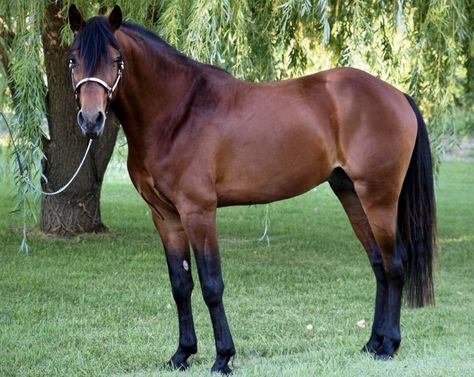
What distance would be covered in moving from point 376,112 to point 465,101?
24.3 ft

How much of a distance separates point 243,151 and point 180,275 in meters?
0.80

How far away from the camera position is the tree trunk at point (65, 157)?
9.66 m

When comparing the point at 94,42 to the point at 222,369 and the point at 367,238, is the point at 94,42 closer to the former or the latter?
the point at 222,369

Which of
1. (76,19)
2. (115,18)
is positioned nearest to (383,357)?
(115,18)

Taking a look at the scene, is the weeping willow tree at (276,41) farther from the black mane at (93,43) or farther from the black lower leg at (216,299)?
the black lower leg at (216,299)

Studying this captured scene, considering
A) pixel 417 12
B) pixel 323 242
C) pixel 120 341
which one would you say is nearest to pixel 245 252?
pixel 323 242

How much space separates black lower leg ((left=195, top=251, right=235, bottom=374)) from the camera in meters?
4.65

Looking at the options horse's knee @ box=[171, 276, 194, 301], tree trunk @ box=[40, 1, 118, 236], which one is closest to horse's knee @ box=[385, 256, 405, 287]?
horse's knee @ box=[171, 276, 194, 301]

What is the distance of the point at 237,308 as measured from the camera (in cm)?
676

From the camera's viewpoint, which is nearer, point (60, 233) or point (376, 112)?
point (376, 112)

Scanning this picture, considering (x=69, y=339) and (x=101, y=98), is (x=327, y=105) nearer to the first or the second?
(x=101, y=98)

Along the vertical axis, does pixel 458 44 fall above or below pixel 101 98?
above

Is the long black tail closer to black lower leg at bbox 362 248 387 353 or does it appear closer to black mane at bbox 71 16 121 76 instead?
black lower leg at bbox 362 248 387 353

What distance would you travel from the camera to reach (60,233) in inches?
401
